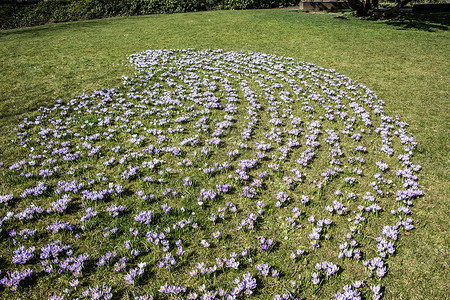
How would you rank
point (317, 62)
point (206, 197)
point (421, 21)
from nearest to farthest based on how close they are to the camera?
1. point (206, 197)
2. point (317, 62)
3. point (421, 21)

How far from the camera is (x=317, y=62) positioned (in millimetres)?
12094

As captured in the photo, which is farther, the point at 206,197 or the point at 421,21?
the point at 421,21

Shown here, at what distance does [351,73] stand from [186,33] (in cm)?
1136

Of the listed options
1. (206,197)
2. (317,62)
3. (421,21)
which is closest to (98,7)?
(317,62)

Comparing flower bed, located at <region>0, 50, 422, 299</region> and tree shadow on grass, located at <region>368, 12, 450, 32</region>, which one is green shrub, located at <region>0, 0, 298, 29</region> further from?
flower bed, located at <region>0, 50, 422, 299</region>

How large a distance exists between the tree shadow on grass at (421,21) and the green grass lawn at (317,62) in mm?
210

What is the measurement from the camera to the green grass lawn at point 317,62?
420 cm

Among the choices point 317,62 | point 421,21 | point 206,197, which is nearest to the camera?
point 206,197

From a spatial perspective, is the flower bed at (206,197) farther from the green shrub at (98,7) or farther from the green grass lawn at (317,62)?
the green shrub at (98,7)

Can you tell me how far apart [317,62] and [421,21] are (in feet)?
48.9

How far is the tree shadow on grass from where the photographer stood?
18.8m

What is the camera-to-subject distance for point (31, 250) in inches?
149

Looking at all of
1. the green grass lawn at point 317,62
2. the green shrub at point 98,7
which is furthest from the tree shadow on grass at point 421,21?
the green shrub at point 98,7

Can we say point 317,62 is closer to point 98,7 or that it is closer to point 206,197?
point 206,197
